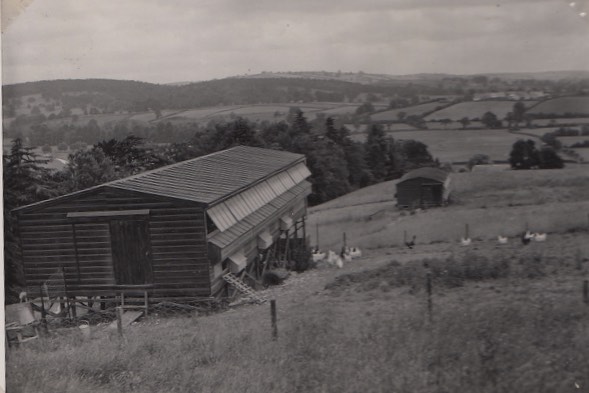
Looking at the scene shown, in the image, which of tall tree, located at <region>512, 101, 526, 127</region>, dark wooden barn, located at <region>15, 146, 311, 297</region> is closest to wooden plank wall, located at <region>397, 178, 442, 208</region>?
tall tree, located at <region>512, 101, 526, 127</region>

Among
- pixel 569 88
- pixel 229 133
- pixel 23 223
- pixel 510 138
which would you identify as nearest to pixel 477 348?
pixel 569 88

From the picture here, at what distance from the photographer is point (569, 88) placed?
14016 mm

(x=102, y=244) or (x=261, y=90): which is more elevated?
(x=261, y=90)

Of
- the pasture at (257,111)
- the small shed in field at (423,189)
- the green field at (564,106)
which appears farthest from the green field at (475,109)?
the small shed in field at (423,189)

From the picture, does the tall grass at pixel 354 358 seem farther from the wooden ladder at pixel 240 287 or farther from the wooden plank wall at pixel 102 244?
the wooden ladder at pixel 240 287

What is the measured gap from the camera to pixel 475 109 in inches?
1049

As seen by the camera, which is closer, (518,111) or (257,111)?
(518,111)

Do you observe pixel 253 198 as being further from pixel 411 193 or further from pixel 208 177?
pixel 411 193

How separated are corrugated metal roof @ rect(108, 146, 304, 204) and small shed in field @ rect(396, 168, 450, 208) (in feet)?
58.0

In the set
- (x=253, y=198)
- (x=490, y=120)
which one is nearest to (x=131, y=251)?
(x=253, y=198)

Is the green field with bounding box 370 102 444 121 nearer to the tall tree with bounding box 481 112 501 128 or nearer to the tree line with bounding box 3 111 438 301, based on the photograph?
the tall tree with bounding box 481 112 501 128

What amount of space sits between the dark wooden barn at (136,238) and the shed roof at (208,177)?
7 centimetres

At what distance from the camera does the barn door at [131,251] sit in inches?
685

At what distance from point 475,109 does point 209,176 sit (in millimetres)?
14287
